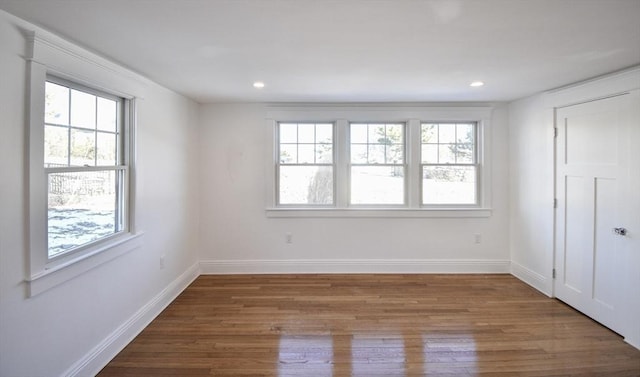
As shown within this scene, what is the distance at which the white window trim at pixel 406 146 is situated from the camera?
417 centimetres

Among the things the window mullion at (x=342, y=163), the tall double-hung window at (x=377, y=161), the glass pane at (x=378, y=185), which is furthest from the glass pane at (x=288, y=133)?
the glass pane at (x=378, y=185)

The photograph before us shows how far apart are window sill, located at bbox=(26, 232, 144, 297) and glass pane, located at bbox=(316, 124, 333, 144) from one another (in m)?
2.45

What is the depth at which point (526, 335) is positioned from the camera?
8.92 feet

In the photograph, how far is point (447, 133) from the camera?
169 inches

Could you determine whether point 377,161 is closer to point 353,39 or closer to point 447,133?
point 447,133

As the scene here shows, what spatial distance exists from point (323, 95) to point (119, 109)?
2067mm

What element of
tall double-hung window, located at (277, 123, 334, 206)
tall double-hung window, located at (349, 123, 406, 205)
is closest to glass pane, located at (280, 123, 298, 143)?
tall double-hung window, located at (277, 123, 334, 206)

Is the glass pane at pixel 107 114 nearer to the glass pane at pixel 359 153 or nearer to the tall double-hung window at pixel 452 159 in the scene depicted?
the glass pane at pixel 359 153

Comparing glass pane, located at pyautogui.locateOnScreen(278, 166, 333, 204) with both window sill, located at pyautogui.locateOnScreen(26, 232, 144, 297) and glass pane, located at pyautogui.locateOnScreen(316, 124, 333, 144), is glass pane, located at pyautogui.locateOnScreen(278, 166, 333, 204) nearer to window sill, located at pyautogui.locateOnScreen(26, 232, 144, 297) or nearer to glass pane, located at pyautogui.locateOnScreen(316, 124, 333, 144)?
glass pane, located at pyautogui.locateOnScreen(316, 124, 333, 144)

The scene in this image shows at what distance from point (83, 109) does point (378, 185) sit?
3.28 m

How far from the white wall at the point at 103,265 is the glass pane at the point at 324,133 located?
162 cm

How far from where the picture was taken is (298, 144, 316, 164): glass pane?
430 cm

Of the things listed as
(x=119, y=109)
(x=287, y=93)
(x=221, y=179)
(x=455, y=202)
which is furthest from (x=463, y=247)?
(x=119, y=109)

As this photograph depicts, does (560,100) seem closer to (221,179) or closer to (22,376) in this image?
(221,179)
